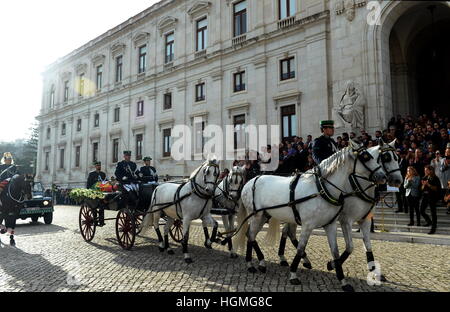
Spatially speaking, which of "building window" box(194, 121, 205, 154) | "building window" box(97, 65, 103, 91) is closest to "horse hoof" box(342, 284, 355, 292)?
"building window" box(194, 121, 205, 154)

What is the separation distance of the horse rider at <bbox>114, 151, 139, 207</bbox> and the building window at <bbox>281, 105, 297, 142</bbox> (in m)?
11.9

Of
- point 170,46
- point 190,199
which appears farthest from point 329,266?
point 170,46

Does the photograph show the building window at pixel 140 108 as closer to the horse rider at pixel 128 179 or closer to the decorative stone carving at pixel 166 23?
the decorative stone carving at pixel 166 23

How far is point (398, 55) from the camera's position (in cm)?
1902

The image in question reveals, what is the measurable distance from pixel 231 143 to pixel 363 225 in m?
16.5

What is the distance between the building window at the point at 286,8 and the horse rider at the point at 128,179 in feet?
50.0

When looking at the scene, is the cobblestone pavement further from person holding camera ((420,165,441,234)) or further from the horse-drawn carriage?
person holding camera ((420,165,441,234))

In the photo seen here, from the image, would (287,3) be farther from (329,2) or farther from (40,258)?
(40,258)

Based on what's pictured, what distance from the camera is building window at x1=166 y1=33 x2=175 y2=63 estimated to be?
27.2 meters

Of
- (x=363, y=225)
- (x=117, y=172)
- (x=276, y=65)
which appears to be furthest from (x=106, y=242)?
(x=276, y=65)

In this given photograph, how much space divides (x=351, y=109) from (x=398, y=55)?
5.97 meters

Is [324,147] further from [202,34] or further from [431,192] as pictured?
[202,34]

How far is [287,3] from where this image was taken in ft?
67.1

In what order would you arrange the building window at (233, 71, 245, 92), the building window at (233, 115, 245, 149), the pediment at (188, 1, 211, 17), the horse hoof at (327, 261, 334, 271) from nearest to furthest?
the horse hoof at (327, 261, 334, 271)
the building window at (233, 115, 245, 149)
the building window at (233, 71, 245, 92)
the pediment at (188, 1, 211, 17)
